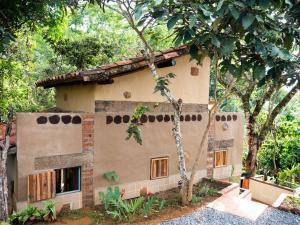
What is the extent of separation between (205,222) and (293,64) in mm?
4059


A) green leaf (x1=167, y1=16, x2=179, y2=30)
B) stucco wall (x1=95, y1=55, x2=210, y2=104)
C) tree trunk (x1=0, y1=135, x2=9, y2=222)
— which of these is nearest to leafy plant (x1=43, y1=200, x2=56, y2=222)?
tree trunk (x1=0, y1=135, x2=9, y2=222)

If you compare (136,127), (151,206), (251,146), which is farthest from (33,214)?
(251,146)

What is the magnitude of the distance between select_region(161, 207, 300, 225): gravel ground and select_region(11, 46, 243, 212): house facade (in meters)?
2.25

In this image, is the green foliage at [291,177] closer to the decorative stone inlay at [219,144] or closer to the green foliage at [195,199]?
the decorative stone inlay at [219,144]

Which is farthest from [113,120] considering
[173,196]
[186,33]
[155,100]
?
[186,33]

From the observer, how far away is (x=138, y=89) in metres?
8.75

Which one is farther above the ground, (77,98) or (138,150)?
(77,98)

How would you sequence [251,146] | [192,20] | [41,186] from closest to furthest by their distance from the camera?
[192,20]
[41,186]
[251,146]

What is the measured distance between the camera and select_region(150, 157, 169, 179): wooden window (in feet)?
30.1

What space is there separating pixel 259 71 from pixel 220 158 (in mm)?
7096

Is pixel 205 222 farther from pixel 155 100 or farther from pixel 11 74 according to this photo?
pixel 11 74

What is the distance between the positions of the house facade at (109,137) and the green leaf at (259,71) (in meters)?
3.95

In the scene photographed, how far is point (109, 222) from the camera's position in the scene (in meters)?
6.94

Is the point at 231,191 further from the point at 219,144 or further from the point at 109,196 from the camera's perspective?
the point at 109,196
